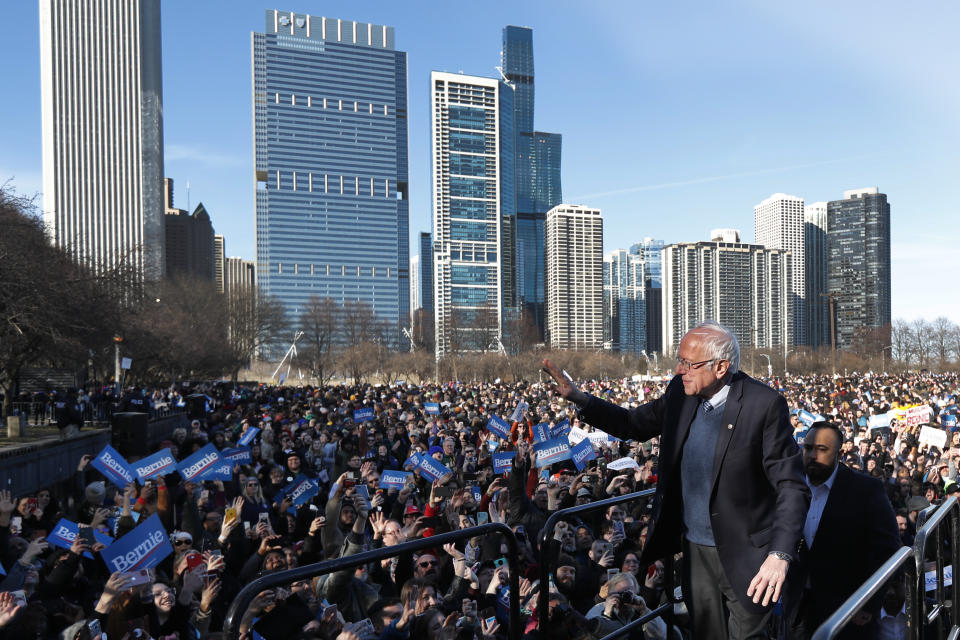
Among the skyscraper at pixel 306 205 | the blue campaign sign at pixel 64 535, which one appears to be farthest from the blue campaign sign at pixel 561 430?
the skyscraper at pixel 306 205

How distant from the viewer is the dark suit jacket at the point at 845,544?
369 centimetres

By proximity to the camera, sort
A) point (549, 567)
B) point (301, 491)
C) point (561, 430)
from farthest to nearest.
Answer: point (561, 430) → point (301, 491) → point (549, 567)

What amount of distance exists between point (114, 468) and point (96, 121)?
15625cm

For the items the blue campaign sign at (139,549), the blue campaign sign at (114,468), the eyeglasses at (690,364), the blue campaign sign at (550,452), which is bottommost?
the blue campaign sign at (550,452)

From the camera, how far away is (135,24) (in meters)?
151

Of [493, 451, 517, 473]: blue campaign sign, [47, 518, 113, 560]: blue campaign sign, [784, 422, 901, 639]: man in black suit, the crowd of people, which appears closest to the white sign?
the crowd of people

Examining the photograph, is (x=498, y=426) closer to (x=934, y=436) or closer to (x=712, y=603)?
(x=934, y=436)

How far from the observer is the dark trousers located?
10.5 ft

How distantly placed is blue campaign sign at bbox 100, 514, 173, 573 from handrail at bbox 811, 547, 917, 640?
5019 mm

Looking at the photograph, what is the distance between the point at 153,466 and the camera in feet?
34.9

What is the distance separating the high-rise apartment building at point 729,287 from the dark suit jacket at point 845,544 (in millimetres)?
172884

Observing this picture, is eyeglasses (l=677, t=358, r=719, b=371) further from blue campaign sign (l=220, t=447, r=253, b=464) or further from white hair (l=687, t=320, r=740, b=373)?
blue campaign sign (l=220, t=447, r=253, b=464)

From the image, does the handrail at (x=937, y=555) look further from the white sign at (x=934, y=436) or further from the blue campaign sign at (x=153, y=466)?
the white sign at (x=934, y=436)

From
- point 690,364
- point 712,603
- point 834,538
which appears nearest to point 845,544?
point 834,538
